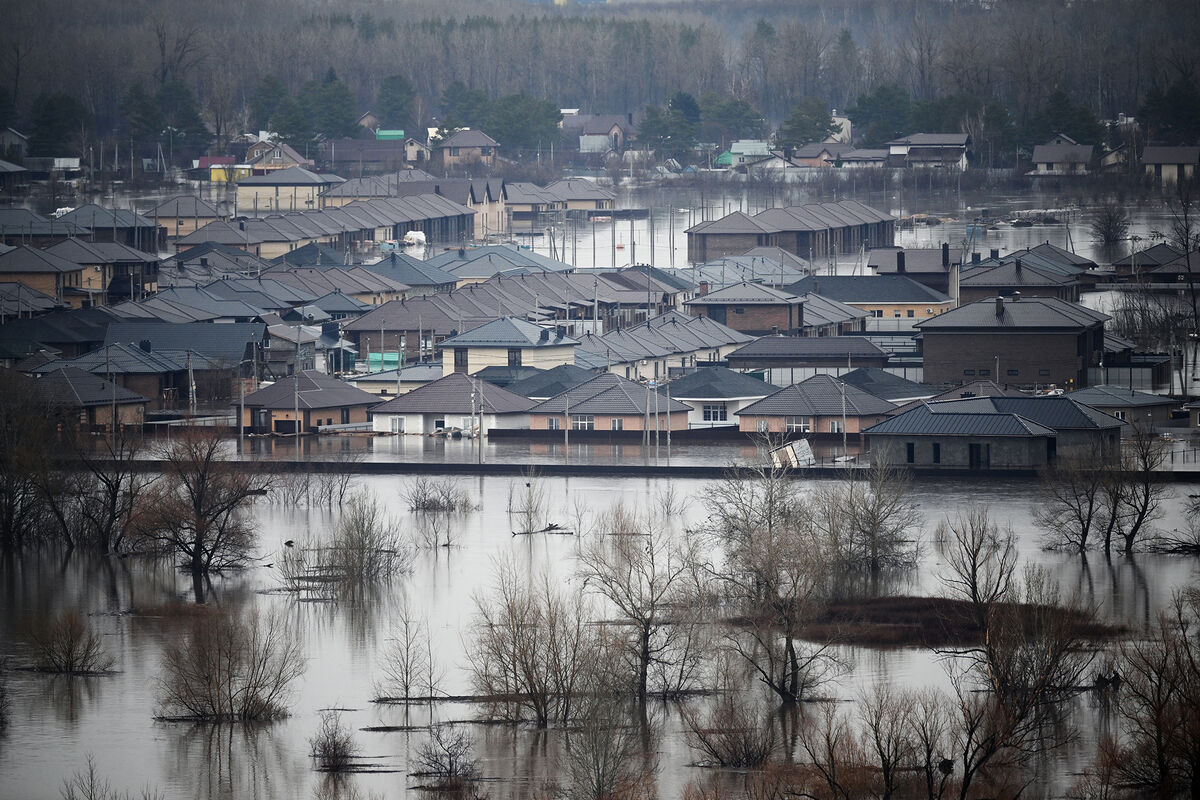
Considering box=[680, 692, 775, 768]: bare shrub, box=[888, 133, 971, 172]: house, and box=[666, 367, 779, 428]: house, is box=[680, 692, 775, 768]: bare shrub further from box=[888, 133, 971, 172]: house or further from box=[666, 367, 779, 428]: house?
box=[888, 133, 971, 172]: house

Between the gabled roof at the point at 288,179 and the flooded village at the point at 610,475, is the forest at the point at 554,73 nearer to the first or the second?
the flooded village at the point at 610,475

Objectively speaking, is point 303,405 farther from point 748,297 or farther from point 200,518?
point 748,297

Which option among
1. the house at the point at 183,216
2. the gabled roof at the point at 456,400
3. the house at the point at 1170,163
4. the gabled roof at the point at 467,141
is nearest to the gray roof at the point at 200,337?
the gabled roof at the point at 456,400

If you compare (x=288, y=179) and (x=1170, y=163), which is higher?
(x=1170, y=163)

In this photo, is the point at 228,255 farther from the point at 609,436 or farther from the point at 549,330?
the point at 609,436

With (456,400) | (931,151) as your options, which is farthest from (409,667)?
(931,151)

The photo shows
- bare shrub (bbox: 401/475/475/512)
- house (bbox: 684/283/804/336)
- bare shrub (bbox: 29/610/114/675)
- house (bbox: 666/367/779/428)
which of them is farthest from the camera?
house (bbox: 684/283/804/336)

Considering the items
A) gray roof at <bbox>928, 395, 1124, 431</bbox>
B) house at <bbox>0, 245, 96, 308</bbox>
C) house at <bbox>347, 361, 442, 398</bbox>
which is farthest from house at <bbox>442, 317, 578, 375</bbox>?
house at <bbox>0, 245, 96, 308</bbox>
